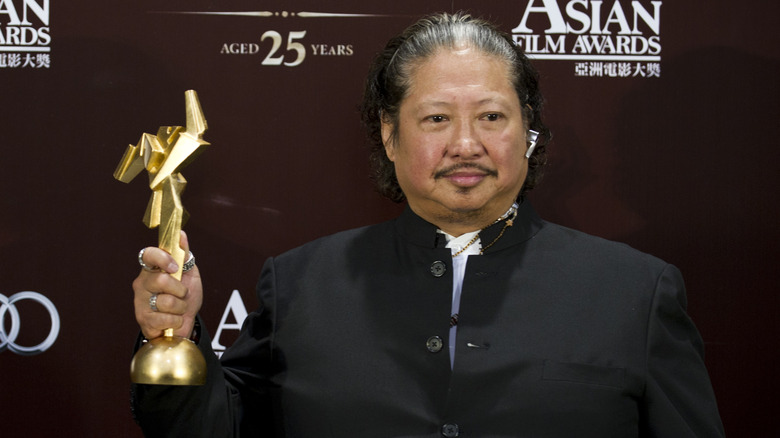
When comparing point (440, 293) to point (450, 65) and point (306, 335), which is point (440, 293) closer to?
point (306, 335)

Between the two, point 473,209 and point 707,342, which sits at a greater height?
point 473,209

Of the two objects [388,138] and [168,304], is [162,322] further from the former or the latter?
[388,138]

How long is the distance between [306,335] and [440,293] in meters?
0.28

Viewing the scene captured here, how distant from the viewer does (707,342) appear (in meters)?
2.38

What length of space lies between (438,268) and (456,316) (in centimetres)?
10

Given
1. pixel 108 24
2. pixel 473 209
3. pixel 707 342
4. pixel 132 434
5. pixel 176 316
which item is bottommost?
pixel 132 434

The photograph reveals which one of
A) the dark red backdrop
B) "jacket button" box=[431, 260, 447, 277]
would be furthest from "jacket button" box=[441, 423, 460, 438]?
the dark red backdrop

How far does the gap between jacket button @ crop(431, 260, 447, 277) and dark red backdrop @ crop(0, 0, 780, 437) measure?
0.68 m

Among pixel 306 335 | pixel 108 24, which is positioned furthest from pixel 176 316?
pixel 108 24

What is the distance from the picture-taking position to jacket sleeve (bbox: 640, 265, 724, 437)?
1637 millimetres

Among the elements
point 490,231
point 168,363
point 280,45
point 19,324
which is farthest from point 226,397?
point 280,45

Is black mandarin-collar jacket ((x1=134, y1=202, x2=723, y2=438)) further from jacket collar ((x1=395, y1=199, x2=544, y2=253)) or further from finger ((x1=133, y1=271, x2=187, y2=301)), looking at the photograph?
finger ((x1=133, y1=271, x2=187, y2=301))

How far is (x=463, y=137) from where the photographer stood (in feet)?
5.61


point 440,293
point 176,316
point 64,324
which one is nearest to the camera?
point 176,316
